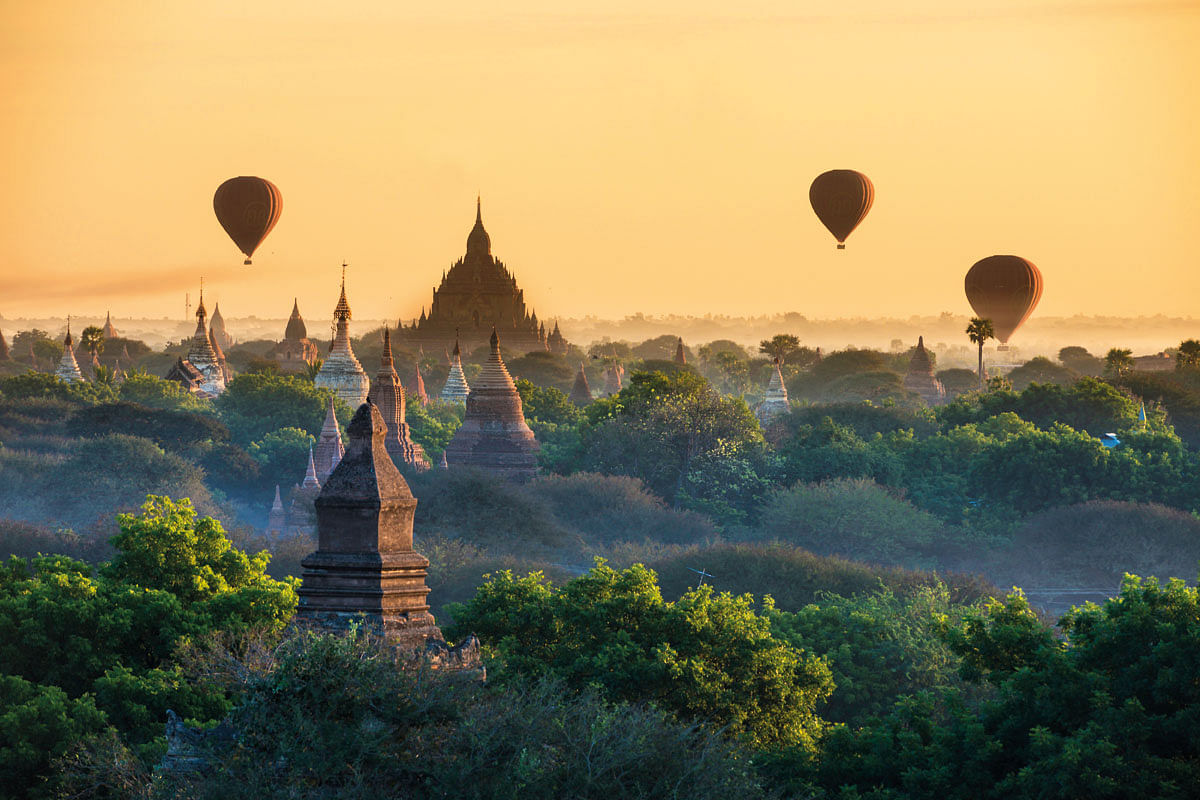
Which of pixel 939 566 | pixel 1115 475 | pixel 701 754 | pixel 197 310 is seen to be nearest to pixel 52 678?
pixel 701 754

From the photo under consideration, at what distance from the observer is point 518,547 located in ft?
256

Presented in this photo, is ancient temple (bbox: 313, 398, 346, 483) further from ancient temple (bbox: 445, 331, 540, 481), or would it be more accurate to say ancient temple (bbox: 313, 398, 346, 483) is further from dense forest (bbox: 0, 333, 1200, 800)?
ancient temple (bbox: 445, 331, 540, 481)

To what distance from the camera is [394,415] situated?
93.6 meters

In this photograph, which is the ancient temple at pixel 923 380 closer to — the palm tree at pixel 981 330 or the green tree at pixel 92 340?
the palm tree at pixel 981 330

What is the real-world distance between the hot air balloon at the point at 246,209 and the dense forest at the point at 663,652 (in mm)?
21859

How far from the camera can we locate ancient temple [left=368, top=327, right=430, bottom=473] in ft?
304

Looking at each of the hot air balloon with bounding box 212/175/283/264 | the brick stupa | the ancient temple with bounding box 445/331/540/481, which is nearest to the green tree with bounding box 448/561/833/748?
the brick stupa

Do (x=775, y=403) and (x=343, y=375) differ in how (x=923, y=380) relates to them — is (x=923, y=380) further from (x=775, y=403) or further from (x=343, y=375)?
(x=343, y=375)

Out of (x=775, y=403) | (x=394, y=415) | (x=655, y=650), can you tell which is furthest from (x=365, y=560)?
(x=775, y=403)

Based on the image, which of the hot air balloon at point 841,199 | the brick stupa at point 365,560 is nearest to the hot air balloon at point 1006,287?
the hot air balloon at point 841,199

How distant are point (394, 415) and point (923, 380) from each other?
72305 mm

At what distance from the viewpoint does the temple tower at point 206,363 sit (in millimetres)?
145125

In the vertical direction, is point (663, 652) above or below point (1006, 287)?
below

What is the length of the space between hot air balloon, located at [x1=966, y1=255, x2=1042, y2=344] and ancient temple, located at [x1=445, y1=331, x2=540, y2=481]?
3710 cm
